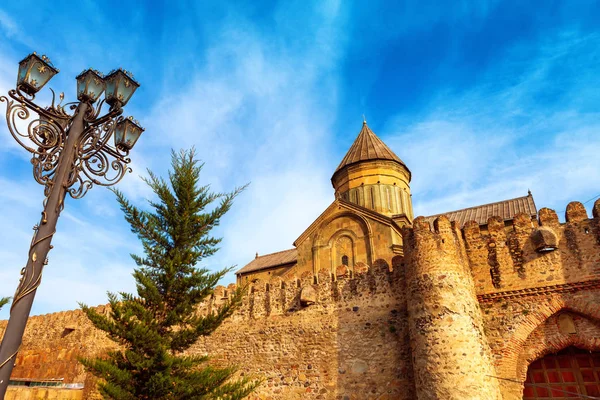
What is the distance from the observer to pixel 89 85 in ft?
18.4

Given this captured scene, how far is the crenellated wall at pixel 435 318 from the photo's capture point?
923 centimetres

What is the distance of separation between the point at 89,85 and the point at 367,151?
782 inches

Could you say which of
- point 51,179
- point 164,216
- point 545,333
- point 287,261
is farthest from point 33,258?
point 287,261

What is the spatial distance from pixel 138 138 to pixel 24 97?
145 cm

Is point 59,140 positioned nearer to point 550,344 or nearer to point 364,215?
point 550,344

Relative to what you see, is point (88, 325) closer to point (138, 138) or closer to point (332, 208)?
point (332, 208)

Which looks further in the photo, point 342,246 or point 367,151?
point 367,151

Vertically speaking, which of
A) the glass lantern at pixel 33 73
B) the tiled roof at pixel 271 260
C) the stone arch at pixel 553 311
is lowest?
the stone arch at pixel 553 311

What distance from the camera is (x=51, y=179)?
5.09m

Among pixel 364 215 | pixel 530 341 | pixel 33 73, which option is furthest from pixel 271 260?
pixel 33 73

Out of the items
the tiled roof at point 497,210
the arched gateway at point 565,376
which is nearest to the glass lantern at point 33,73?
the arched gateway at point 565,376

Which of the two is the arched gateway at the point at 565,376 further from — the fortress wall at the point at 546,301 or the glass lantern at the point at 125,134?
the glass lantern at the point at 125,134

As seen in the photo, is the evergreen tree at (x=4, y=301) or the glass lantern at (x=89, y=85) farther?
the evergreen tree at (x=4, y=301)

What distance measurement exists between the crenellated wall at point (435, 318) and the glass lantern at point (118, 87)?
7.42m
